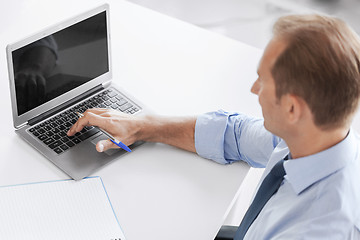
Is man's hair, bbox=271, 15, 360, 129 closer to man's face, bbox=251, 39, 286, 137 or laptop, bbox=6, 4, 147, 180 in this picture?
man's face, bbox=251, 39, 286, 137

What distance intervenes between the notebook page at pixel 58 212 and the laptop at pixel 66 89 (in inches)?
2.4

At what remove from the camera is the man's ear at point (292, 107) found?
104 cm

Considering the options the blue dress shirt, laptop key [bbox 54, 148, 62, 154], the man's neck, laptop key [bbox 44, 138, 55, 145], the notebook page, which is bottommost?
the notebook page

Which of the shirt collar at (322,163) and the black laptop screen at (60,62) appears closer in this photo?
the shirt collar at (322,163)

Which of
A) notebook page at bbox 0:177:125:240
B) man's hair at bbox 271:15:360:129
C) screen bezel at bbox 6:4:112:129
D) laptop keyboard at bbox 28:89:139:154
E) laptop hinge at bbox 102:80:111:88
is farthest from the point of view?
laptop hinge at bbox 102:80:111:88

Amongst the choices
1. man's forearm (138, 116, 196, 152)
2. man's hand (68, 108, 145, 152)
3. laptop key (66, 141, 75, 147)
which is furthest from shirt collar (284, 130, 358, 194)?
laptop key (66, 141, 75, 147)

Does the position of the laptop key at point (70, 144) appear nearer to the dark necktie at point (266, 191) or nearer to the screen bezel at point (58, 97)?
the screen bezel at point (58, 97)

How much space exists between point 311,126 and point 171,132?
0.51 metres

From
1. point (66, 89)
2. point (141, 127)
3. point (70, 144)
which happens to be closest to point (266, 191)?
point (141, 127)

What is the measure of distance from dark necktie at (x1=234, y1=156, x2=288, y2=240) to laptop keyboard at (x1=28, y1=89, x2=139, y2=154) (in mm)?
494

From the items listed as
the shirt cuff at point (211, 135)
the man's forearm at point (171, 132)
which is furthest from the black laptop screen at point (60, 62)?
the shirt cuff at point (211, 135)

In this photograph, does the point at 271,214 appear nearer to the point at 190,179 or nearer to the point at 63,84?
the point at 190,179

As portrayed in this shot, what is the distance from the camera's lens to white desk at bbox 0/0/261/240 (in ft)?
4.30

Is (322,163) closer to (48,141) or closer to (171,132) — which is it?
(171,132)
